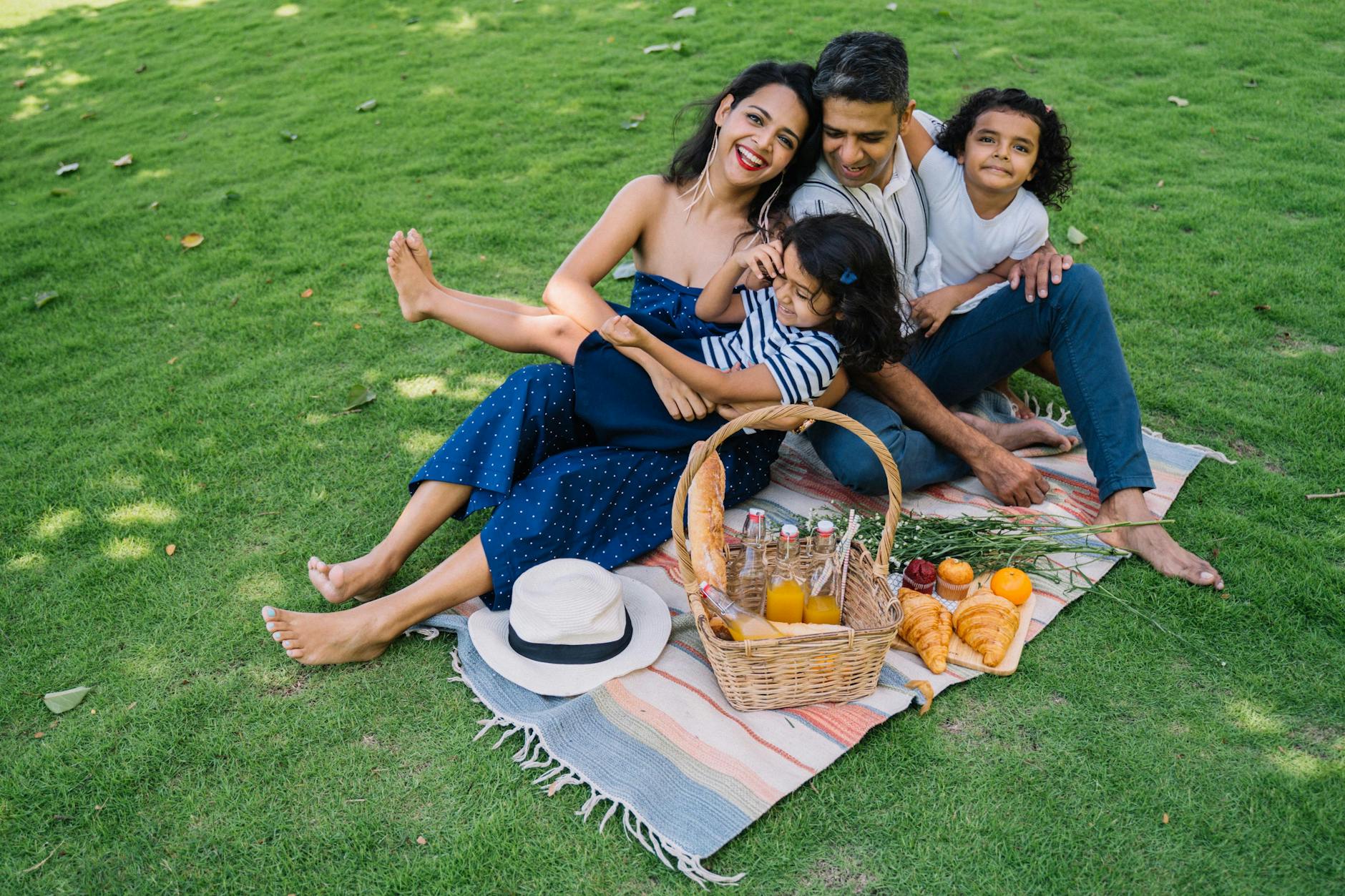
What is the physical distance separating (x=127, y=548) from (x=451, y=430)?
133cm

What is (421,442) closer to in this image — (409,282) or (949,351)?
(409,282)

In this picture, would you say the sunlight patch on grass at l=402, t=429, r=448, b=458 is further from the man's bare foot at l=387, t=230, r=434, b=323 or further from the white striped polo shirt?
the white striped polo shirt

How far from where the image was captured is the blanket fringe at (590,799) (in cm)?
232

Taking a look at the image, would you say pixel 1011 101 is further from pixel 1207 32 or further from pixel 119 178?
pixel 119 178

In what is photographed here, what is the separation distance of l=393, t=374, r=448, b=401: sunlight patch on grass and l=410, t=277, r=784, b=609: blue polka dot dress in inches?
49.9

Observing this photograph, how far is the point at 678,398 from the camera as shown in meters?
3.30

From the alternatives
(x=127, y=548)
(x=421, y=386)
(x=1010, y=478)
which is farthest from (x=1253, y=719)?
(x=127, y=548)

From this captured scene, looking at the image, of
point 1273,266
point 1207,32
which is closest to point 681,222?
point 1273,266

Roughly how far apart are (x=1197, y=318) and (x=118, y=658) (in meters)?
4.84

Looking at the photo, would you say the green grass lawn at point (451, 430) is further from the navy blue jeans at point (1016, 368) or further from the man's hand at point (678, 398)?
the man's hand at point (678, 398)

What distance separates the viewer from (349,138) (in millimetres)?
7188

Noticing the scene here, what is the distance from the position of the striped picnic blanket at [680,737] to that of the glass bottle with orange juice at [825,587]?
25 cm

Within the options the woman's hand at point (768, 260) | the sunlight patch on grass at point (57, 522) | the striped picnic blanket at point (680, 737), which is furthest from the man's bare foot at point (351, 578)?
the woman's hand at point (768, 260)

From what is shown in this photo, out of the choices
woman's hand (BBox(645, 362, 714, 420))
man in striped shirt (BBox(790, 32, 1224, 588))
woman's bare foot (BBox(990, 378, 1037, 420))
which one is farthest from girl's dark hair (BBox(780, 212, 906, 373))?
woman's bare foot (BBox(990, 378, 1037, 420))
